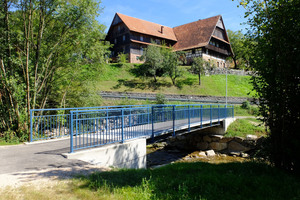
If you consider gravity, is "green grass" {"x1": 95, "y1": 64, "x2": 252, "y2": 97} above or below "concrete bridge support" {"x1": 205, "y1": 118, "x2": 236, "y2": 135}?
above

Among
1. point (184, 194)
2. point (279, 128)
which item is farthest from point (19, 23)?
point (279, 128)

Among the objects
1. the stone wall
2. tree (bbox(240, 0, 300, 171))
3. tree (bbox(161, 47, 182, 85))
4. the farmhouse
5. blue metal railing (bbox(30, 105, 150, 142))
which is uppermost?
the farmhouse

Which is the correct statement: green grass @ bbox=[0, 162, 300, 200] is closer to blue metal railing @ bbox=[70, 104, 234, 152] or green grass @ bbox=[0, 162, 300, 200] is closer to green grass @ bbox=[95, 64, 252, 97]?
blue metal railing @ bbox=[70, 104, 234, 152]

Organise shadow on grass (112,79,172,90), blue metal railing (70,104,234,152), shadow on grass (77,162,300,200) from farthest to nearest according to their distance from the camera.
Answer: shadow on grass (112,79,172,90)
blue metal railing (70,104,234,152)
shadow on grass (77,162,300,200)

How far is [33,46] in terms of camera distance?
995 cm

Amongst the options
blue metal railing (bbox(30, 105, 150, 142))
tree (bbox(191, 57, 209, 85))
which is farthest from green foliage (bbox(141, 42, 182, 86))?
blue metal railing (bbox(30, 105, 150, 142))

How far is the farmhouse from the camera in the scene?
1672 inches

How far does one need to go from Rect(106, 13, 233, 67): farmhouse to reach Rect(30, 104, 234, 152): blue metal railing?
2982 centimetres

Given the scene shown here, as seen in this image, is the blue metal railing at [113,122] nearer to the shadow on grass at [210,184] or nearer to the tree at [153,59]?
the shadow on grass at [210,184]

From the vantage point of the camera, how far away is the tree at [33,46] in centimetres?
866

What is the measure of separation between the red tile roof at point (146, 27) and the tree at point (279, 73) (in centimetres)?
3836

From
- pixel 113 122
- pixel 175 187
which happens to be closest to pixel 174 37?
pixel 113 122

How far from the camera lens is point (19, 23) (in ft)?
31.7

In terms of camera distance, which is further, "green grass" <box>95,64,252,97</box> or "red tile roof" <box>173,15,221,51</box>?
"red tile roof" <box>173,15,221,51</box>
